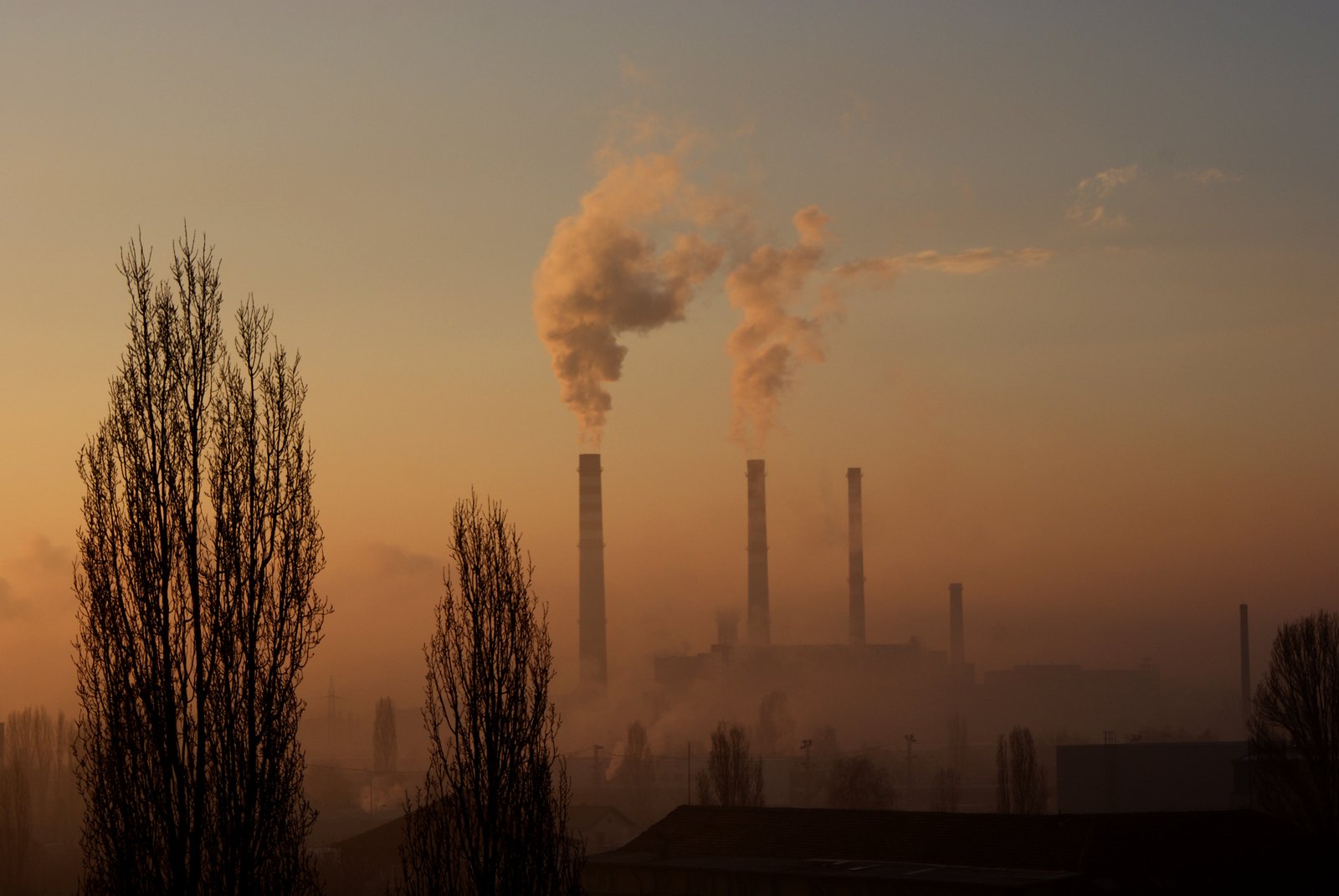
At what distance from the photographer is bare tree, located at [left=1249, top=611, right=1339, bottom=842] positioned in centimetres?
4609

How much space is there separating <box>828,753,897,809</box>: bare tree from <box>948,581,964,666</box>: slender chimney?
6227 centimetres

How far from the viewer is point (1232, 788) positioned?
55438 millimetres

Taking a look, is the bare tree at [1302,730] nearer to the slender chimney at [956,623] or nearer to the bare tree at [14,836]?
the bare tree at [14,836]

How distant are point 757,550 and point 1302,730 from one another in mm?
56077

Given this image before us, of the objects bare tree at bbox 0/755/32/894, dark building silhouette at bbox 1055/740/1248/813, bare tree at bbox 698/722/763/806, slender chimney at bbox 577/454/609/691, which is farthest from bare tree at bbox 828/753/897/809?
bare tree at bbox 0/755/32/894

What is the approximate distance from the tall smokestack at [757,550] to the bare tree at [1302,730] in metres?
50.8

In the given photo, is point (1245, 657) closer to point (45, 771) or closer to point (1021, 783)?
point (1021, 783)

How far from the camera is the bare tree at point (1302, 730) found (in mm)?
46094

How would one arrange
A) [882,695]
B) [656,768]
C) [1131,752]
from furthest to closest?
[882,695] → [656,768] → [1131,752]

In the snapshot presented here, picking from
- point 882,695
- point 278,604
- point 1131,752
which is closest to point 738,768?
point 1131,752

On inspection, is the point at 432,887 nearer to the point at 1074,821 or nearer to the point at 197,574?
the point at 197,574

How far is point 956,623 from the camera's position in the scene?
142 meters

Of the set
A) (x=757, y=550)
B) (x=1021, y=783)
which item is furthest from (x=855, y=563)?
(x=1021, y=783)

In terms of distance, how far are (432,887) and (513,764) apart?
1.72 m
